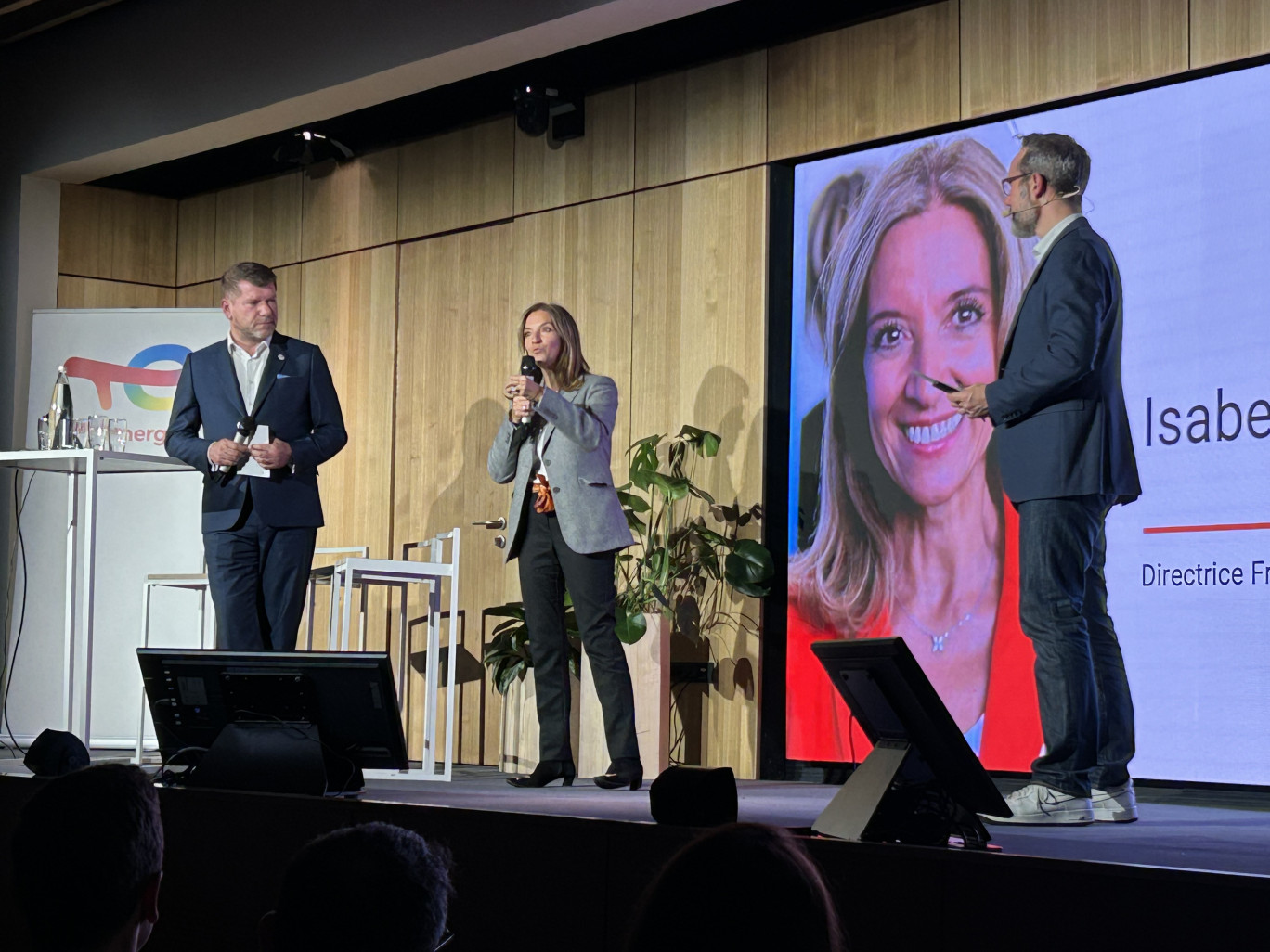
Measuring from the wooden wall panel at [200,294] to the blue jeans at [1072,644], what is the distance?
5325 millimetres

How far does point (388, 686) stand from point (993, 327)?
298cm

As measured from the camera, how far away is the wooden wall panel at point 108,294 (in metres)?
7.50

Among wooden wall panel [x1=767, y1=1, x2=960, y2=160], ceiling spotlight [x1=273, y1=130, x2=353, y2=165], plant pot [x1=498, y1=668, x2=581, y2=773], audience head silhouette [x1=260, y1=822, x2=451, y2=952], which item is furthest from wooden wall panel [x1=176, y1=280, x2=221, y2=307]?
audience head silhouette [x1=260, y1=822, x2=451, y2=952]

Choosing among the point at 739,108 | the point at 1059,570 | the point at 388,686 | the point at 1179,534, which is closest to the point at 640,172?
the point at 739,108

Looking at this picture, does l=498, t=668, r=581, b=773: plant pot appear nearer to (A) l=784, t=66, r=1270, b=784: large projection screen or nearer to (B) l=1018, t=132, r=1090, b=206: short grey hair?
(A) l=784, t=66, r=1270, b=784: large projection screen

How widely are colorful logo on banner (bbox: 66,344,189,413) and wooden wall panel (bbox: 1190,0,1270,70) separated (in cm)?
420

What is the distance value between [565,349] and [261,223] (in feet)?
11.9

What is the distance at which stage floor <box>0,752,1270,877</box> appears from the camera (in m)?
2.89

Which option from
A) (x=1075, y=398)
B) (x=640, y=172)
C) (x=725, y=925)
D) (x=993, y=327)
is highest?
(x=640, y=172)

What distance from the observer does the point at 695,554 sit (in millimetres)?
5832

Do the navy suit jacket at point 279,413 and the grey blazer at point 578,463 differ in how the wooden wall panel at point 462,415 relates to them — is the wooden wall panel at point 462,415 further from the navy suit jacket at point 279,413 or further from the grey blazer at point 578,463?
the navy suit jacket at point 279,413

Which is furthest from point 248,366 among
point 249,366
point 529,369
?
point 529,369

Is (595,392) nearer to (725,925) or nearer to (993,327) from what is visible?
(993,327)

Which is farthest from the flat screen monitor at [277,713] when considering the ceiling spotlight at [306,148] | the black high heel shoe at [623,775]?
the ceiling spotlight at [306,148]
